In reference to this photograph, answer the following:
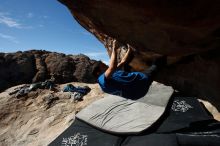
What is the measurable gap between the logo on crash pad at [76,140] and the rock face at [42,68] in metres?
6.89

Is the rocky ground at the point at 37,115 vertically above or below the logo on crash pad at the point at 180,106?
below

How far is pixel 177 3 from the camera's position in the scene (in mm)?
2686

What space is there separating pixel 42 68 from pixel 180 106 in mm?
9329

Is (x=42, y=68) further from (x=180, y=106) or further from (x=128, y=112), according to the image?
(x=180, y=106)

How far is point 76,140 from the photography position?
22.5 feet

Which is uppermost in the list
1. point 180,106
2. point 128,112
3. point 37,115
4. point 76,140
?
point 180,106

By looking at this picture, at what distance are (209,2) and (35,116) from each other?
762 cm

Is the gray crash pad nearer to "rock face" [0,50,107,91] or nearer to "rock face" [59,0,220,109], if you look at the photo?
"rock face" [59,0,220,109]

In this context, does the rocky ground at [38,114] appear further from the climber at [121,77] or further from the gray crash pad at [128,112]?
Result: the climber at [121,77]

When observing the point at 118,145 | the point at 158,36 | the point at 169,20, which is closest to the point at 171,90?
the point at 118,145

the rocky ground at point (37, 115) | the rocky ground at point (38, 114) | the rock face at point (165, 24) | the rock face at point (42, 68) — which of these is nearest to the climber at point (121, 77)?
the rock face at point (165, 24)

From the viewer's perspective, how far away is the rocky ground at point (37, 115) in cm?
835

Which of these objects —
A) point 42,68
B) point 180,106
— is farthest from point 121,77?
point 42,68

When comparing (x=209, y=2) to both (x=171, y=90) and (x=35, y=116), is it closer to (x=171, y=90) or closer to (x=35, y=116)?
(x=171, y=90)
